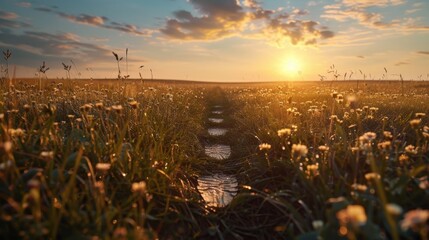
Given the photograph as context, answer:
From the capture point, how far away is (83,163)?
318 centimetres

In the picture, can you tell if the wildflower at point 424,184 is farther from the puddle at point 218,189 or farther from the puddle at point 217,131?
the puddle at point 217,131

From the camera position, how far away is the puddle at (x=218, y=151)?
623 centimetres

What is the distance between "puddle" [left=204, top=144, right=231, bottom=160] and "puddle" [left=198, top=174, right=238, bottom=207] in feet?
3.44

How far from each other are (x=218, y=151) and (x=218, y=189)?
2247mm

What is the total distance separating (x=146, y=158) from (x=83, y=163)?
2.78 ft

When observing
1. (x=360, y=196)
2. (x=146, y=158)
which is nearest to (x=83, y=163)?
(x=146, y=158)

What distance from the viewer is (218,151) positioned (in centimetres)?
671

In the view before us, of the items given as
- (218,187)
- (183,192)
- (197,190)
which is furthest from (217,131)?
(183,192)

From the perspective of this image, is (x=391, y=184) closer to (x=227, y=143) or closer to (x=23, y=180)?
(x=23, y=180)

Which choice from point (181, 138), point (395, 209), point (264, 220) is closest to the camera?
point (395, 209)

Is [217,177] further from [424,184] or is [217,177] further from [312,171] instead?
[424,184]

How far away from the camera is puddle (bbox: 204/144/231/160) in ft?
20.4

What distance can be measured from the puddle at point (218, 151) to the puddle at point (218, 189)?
1050 millimetres

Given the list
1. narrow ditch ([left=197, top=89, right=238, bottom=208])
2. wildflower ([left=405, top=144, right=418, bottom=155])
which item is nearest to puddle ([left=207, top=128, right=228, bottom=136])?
narrow ditch ([left=197, top=89, right=238, bottom=208])
